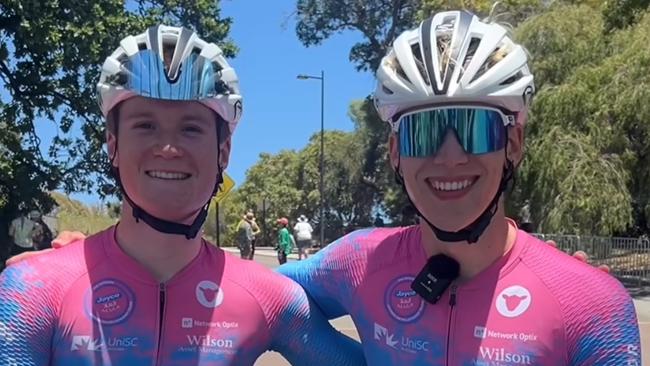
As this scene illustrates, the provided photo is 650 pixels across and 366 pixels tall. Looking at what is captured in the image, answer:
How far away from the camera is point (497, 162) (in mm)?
2967

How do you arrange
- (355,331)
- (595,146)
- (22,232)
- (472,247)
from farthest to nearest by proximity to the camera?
(595,146) < (22,232) < (355,331) < (472,247)

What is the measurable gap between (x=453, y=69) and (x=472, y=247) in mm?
613

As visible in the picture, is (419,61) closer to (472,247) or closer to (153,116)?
(472,247)

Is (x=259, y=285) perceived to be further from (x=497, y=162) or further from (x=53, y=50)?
(x=53, y=50)

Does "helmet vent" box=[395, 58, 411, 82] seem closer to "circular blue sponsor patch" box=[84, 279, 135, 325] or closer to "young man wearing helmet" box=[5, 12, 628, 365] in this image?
"young man wearing helmet" box=[5, 12, 628, 365]

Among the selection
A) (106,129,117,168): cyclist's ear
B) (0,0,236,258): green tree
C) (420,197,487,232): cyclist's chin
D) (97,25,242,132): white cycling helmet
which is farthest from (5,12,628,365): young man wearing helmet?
(0,0,236,258): green tree

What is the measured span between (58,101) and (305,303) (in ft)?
58.6

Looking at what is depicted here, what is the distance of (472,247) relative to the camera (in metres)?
3.04

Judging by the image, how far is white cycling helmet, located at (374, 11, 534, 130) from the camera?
2.92 m

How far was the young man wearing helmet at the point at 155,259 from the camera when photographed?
114 inches

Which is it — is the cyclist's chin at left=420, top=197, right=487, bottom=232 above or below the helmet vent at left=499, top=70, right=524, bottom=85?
below

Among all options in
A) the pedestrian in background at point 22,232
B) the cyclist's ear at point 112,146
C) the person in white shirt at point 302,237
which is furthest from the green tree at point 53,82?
the cyclist's ear at point 112,146

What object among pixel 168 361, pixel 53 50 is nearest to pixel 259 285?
pixel 168 361

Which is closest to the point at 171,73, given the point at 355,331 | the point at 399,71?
the point at 399,71
